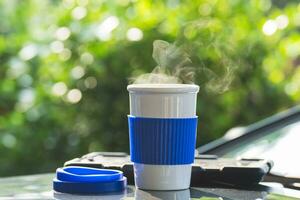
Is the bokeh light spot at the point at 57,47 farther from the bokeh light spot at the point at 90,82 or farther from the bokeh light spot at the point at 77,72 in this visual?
the bokeh light spot at the point at 90,82

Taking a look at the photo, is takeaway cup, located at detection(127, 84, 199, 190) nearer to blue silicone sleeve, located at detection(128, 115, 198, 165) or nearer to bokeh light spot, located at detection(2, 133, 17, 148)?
blue silicone sleeve, located at detection(128, 115, 198, 165)

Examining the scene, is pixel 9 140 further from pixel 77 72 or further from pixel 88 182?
pixel 88 182

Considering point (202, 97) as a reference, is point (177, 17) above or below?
above

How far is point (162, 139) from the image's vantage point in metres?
1.70

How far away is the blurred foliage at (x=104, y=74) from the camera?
13.9ft

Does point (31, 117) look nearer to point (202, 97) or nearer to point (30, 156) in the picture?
point (30, 156)

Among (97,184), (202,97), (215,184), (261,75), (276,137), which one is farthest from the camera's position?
(261,75)

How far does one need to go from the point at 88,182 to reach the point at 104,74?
2.62 meters

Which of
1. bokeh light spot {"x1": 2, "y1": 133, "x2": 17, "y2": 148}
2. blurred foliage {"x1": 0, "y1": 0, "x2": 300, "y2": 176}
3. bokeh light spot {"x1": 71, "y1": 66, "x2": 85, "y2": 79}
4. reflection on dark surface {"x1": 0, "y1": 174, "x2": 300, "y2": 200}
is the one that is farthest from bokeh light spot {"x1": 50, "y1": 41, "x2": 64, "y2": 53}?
reflection on dark surface {"x1": 0, "y1": 174, "x2": 300, "y2": 200}

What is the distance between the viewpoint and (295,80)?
4660 millimetres

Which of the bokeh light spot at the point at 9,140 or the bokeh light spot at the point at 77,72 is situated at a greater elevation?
the bokeh light spot at the point at 77,72

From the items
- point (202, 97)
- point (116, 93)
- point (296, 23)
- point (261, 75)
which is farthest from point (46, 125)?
point (296, 23)

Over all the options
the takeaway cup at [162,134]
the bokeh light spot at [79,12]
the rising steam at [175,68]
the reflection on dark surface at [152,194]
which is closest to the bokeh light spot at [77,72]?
the bokeh light spot at [79,12]

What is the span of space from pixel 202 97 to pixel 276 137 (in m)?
1.96
